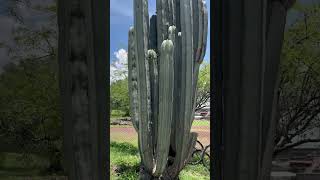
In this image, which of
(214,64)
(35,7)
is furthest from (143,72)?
(214,64)

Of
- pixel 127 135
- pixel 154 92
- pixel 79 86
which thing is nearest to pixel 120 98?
pixel 127 135

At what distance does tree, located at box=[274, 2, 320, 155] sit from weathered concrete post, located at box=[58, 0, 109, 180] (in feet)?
5.51

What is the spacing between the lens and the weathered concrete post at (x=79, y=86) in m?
1.34

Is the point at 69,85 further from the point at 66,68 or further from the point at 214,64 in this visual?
the point at 214,64

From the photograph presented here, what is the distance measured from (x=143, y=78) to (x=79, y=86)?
3347 millimetres

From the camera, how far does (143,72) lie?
4.66 m

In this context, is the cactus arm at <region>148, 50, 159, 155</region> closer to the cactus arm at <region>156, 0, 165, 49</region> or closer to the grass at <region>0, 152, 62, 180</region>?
the cactus arm at <region>156, 0, 165, 49</region>

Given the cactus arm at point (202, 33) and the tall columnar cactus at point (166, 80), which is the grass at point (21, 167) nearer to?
the tall columnar cactus at point (166, 80)

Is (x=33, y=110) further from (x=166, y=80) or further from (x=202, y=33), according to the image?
(x=202, y=33)

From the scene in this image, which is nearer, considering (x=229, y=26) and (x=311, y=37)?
(x=229, y=26)

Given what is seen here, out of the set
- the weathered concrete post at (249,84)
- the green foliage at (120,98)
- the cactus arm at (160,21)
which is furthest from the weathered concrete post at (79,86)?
the green foliage at (120,98)

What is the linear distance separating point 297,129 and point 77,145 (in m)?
1.92

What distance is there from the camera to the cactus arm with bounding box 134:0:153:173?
4.61 metres

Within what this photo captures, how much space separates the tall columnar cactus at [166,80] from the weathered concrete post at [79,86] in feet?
10.6
